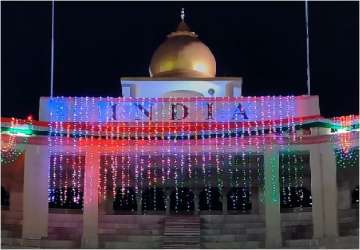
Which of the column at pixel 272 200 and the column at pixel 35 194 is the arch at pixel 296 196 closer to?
the column at pixel 272 200

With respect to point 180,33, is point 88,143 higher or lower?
lower

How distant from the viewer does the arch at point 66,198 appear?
25953mm

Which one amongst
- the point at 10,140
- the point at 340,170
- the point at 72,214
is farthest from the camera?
the point at 340,170

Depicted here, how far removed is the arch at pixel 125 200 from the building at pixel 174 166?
673 millimetres

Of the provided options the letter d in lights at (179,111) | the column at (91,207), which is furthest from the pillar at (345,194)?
the column at (91,207)

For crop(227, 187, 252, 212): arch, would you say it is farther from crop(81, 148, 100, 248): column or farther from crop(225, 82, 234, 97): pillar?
crop(81, 148, 100, 248): column

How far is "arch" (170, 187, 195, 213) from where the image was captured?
27.7m

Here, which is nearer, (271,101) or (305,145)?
(305,145)

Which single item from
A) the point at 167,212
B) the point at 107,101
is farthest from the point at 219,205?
the point at 107,101

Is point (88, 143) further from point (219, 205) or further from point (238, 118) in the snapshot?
point (219, 205)

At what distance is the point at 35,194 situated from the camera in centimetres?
2189

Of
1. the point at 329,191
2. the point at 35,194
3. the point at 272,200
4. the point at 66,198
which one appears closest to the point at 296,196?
the point at 272,200

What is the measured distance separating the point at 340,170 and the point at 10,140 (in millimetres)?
12235

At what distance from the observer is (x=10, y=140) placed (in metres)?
21.6
